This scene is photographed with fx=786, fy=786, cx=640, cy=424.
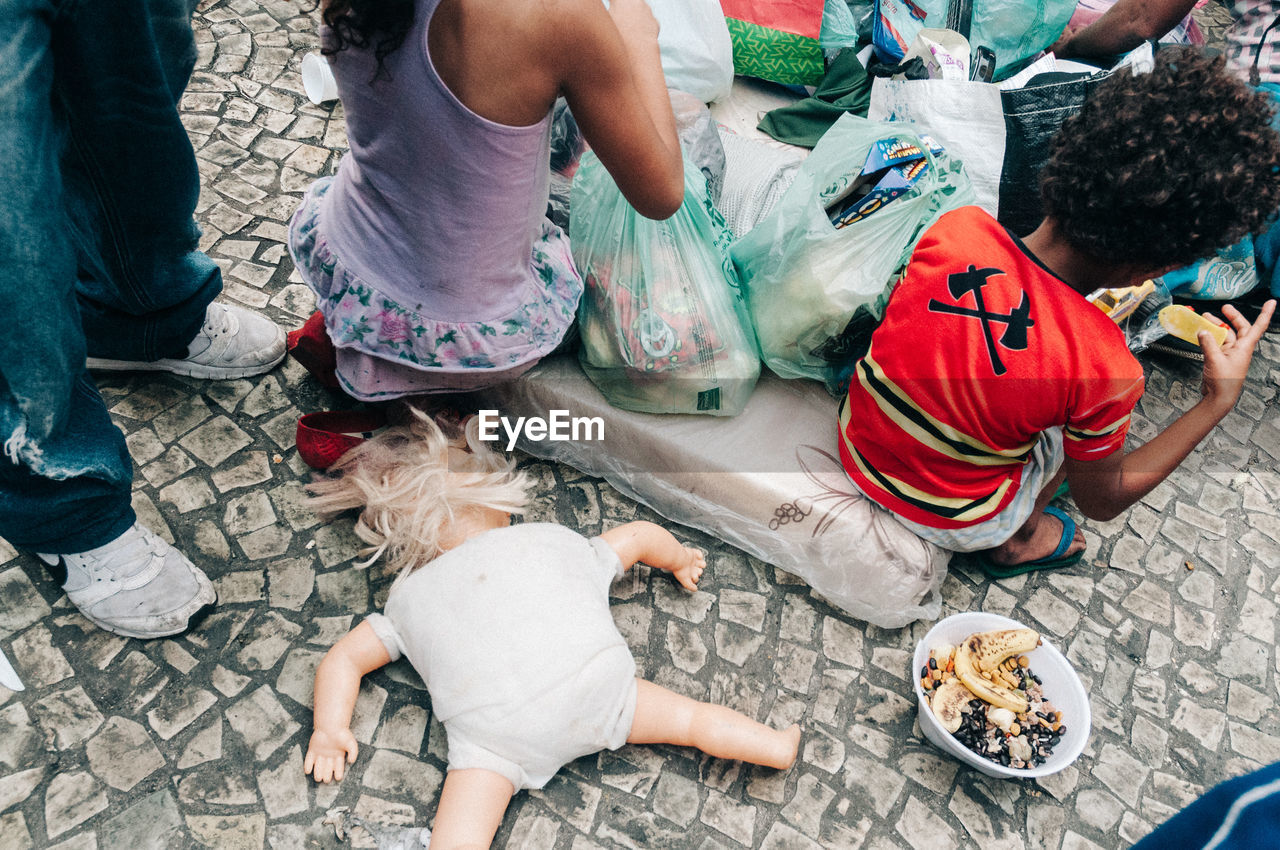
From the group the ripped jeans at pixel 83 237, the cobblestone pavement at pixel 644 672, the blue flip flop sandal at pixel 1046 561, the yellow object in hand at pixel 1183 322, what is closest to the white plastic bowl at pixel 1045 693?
the cobblestone pavement at pixel 644 672

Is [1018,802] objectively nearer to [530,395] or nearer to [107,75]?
[530,395]

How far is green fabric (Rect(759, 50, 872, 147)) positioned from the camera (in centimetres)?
280

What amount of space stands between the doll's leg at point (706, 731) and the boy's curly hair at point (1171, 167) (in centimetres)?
121

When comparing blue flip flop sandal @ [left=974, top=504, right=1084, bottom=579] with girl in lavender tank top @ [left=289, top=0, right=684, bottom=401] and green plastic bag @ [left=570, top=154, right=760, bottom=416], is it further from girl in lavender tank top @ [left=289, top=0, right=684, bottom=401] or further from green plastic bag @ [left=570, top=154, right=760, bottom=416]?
girl in lavender tank top @ [left=289, top=0, right=684, bottom=401]

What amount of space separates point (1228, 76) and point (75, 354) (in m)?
2.11

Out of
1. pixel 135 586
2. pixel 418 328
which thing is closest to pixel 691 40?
pixel 418 328

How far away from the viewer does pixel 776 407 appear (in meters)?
2.21

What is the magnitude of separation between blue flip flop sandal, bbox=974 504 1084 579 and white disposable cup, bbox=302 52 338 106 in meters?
2.73

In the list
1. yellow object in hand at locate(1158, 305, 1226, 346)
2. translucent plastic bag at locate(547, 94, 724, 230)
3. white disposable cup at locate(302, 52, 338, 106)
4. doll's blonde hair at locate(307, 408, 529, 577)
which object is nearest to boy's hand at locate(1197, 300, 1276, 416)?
yellow object in hand at locate(1158, 305, 1226, 346)

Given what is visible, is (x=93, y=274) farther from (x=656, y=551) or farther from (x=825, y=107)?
(x=825, y=107)

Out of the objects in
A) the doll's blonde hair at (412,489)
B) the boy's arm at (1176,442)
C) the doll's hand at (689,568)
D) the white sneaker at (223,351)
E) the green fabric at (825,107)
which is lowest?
the doll's hand at (689,568)

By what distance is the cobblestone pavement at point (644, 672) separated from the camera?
1.67 metres

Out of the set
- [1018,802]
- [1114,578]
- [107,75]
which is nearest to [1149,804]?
[1018,802]

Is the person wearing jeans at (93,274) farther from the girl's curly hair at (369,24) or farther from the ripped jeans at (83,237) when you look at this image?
the girl's curly hair at (369,24)
